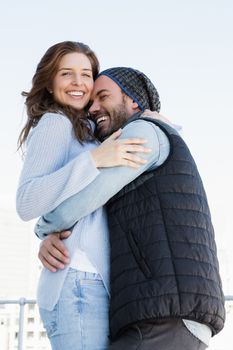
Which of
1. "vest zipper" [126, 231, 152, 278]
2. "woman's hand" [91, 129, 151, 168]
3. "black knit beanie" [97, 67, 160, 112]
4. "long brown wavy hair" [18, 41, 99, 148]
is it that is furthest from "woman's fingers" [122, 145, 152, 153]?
"black knit beanie" [97, 67, 160, 112]

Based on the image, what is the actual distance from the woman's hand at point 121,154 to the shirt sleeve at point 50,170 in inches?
1.0

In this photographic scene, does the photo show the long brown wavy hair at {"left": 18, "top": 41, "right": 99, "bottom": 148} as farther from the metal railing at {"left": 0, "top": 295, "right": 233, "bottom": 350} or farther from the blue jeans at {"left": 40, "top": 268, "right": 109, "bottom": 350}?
the metal railing at {"left": 0, "top": 295, "right": 233, "bottom": 350}

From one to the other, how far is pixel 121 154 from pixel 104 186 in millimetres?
96

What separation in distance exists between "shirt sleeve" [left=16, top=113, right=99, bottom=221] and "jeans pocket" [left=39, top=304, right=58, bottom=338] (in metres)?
0.26

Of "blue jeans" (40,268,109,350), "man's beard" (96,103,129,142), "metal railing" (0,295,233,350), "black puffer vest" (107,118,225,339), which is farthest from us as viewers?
"metal railing" (0,295,233,350)

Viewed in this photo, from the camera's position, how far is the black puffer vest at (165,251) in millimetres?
1424

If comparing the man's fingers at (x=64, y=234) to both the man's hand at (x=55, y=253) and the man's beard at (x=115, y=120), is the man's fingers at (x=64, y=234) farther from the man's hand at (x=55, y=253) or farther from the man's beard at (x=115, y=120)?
the man's beard at (x=115, y=120)

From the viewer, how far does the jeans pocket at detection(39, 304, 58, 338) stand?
1.60 meters

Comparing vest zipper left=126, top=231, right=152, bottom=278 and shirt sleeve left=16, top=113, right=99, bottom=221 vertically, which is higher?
shirt sleeve left=16, top=113, right=99, bottom=221

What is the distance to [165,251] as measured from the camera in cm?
146

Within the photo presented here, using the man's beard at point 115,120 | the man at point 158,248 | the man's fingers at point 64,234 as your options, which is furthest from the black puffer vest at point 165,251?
the man's beard at point 115,120

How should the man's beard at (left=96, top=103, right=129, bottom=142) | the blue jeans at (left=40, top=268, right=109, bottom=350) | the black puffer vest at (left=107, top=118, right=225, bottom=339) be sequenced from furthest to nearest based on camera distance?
the man's beard at (left=96, top=103, right=129, bottom=142), the blue jeans at (left=40, top=268, right=109, bottom=350), the black puffer vest at (left=107, top=118, right=225, bottom=339)

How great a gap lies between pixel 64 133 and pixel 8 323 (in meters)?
2.84

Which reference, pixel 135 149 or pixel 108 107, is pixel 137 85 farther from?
pixel 135 149
